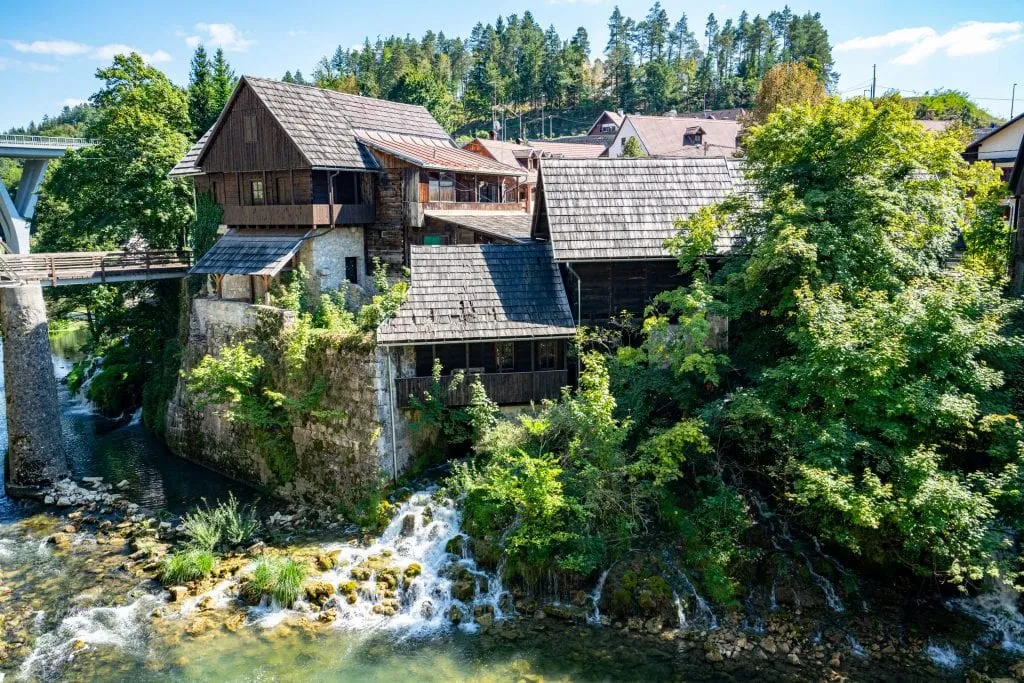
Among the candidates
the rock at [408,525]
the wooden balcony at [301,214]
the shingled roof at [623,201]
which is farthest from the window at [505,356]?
the wooden balcony at [301,214]

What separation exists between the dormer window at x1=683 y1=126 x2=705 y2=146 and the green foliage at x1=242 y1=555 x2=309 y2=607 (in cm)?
5371

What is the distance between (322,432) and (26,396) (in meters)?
10.2

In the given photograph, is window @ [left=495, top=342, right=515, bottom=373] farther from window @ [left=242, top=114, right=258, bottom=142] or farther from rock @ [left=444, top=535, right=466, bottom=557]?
window @ [left=242, top=114, right=258, bottom=142]

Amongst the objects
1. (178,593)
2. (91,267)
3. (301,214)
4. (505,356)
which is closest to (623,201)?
(505,356)

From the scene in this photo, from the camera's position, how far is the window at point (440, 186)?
94.0ft

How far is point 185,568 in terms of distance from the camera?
59.9 feet

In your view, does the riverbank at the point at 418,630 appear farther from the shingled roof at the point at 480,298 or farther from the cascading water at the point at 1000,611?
the shingled roof at the point at 480,298

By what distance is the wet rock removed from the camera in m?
17.6

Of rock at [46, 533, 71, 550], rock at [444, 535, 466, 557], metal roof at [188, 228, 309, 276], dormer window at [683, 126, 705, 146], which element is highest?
dormer window at [683, 126, 705, 146]

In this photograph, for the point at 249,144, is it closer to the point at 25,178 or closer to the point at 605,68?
the point at 25,178

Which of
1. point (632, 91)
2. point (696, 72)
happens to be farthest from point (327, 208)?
point (696, 72)

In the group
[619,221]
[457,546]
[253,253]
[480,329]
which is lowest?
[457,546]

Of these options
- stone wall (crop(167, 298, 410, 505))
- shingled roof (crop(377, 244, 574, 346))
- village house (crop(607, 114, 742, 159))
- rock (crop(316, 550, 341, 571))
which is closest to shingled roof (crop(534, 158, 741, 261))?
shingled roof (crop(377, 244, 574, 346))

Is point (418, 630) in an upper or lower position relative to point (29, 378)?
lower
